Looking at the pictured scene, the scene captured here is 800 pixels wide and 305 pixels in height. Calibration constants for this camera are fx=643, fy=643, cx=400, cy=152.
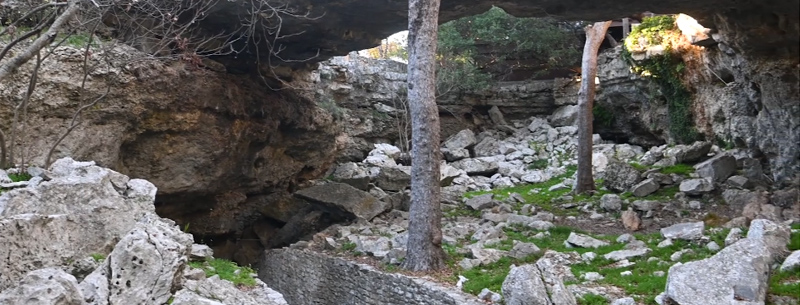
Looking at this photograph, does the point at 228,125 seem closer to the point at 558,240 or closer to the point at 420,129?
the point at 420,129

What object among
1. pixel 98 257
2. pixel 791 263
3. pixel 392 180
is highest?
pixel 98 257

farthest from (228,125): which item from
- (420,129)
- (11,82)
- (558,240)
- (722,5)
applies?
(722,5)

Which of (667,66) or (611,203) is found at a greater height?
(667,66)

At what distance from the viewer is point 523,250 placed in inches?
371

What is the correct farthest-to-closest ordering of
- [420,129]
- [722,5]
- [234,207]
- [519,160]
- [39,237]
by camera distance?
[519,160], [234,207], [722,5], [420,129], [39,237]

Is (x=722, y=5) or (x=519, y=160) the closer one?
(x=722, y=5)

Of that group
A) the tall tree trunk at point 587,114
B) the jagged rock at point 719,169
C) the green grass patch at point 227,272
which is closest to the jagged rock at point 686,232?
the jagged rock at point 719,169

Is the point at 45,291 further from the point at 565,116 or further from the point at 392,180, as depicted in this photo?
the point at 565,116

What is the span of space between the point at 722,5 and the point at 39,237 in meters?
9.94

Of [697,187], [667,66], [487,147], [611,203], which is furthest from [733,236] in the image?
[487,147]

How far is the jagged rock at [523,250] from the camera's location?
30.5 ft

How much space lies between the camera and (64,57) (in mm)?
9844

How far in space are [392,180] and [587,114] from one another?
5.06 meters

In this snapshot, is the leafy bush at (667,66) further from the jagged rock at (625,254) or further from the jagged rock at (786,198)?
the jagged rock at (625,254)
